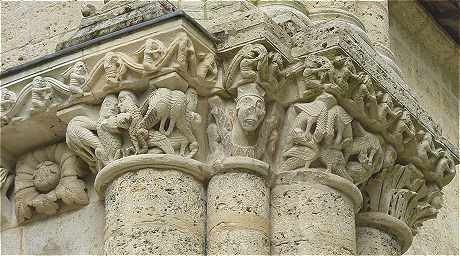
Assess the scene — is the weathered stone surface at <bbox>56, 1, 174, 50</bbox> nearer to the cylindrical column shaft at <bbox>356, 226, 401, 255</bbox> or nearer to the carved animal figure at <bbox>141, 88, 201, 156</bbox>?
the carved animal figure at <bbox>141, 88, 201, 156</bbox>

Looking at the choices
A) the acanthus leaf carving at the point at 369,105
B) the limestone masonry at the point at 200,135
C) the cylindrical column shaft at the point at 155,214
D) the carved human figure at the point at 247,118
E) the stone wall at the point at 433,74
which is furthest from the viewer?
the stone wall at the point at 433,74

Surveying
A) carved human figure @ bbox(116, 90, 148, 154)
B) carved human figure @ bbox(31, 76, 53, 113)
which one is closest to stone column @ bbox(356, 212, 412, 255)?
carved human figure @ bbox(116, 90, 148, 154)

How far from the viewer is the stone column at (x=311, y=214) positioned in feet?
16.7

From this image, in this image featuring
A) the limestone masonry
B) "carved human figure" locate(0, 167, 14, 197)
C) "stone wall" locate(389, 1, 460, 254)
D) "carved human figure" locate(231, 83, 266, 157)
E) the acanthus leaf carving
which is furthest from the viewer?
"stone wall" locate(389, 1, 460, 254)

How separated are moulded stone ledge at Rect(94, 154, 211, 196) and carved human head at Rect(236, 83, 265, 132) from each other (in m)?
0.22

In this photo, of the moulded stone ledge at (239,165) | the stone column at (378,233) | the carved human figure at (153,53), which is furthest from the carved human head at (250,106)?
the stone column at (378,233)

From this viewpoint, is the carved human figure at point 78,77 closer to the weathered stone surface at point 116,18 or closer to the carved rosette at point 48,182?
the weathered stone surface at point 116,18

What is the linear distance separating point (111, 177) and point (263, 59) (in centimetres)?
69

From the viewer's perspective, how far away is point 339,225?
17.1ft

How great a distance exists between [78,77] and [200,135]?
0.50 meters

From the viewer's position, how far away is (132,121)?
5.15 meters

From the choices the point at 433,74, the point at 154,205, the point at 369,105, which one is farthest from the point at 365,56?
the point at 433,74

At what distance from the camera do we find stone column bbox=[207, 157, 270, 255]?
498 cm

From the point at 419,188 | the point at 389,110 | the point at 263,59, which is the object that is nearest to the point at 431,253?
the point at 419,188
